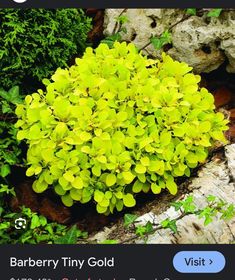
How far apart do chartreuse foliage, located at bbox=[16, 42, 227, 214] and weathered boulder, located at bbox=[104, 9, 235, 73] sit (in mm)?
493

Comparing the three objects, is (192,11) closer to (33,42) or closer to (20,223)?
(33,42)

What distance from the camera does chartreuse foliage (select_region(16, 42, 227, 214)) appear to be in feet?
11.0

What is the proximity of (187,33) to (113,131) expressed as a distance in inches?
37.5

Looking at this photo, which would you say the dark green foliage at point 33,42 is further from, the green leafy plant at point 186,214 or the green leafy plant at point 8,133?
the green leafy plant at point 186,214

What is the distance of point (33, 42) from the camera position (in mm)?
3740

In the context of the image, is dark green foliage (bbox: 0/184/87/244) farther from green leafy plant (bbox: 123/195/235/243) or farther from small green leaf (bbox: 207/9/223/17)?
small green leaf (bbox: 207/9/223/17)

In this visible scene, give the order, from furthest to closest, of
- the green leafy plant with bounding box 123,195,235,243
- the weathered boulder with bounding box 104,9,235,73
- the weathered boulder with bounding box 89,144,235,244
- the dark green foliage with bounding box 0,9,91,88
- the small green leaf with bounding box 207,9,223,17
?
the weathered boulder with bounding box 104,9,235,73 → the small green leaf with bounding box 207,9,223,17 → the dark green foliage with bounding box 0,9,91,88 → the weathered boulder with bounding box 89,144,235,244 → the green leafy plant with bounding box 123,195,235,243

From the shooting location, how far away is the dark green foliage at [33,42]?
12.1 feet

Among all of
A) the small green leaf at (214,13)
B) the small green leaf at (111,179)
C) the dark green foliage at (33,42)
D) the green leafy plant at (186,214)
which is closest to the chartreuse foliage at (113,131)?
the small green leaf at (111,179)

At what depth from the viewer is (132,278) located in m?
2.90

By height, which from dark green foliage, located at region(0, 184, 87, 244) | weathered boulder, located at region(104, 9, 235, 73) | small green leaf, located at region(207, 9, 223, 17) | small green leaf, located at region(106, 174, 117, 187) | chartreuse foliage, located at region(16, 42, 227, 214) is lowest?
dark green foliage, located at region(0, 184, 87, 244)

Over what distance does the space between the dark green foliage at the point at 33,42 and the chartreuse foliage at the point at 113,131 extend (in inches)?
9.8

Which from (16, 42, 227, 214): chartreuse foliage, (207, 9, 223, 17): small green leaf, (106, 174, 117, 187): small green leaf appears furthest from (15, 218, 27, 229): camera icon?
(207, 9, 223, 17): small green leaf

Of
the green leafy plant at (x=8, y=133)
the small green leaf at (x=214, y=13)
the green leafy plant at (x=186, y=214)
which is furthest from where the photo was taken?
the small green leaf at (x=214, y=13)
